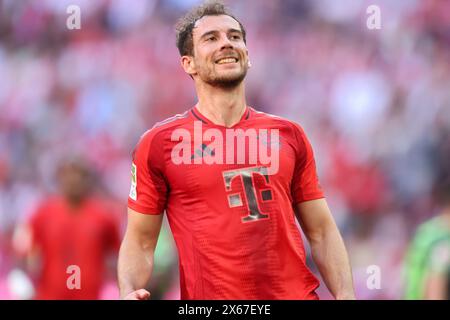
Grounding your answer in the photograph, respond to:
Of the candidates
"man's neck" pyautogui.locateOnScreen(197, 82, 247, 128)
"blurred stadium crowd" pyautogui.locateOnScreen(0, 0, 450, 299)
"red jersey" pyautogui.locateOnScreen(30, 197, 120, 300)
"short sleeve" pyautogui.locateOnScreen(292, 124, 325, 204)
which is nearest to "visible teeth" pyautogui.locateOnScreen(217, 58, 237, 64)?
"man's neck" pyautogui.locateOnScreen(197, 82, 247, 128)

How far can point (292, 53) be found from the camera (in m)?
6.88

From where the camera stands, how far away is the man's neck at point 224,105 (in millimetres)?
3289

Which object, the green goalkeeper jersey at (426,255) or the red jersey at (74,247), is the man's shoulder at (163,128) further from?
the red jersey at (74,247)

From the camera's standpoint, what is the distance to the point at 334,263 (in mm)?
3205

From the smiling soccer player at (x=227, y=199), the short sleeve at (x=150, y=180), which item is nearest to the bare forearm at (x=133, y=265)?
the smiling soccer player at (x=227, y=199)

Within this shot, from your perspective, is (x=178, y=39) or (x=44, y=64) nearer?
(x=178, y=39)

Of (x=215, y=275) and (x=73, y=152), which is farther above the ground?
(x=73, y=152)

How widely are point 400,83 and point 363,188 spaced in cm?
98

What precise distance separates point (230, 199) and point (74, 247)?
2.74 meters

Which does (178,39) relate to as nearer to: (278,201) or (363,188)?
(278,201)

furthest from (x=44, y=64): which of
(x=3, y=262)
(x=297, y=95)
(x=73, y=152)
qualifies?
(x=297, y=95)

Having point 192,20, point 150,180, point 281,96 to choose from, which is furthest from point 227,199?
point 281,96

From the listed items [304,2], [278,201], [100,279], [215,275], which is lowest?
[100,279]
